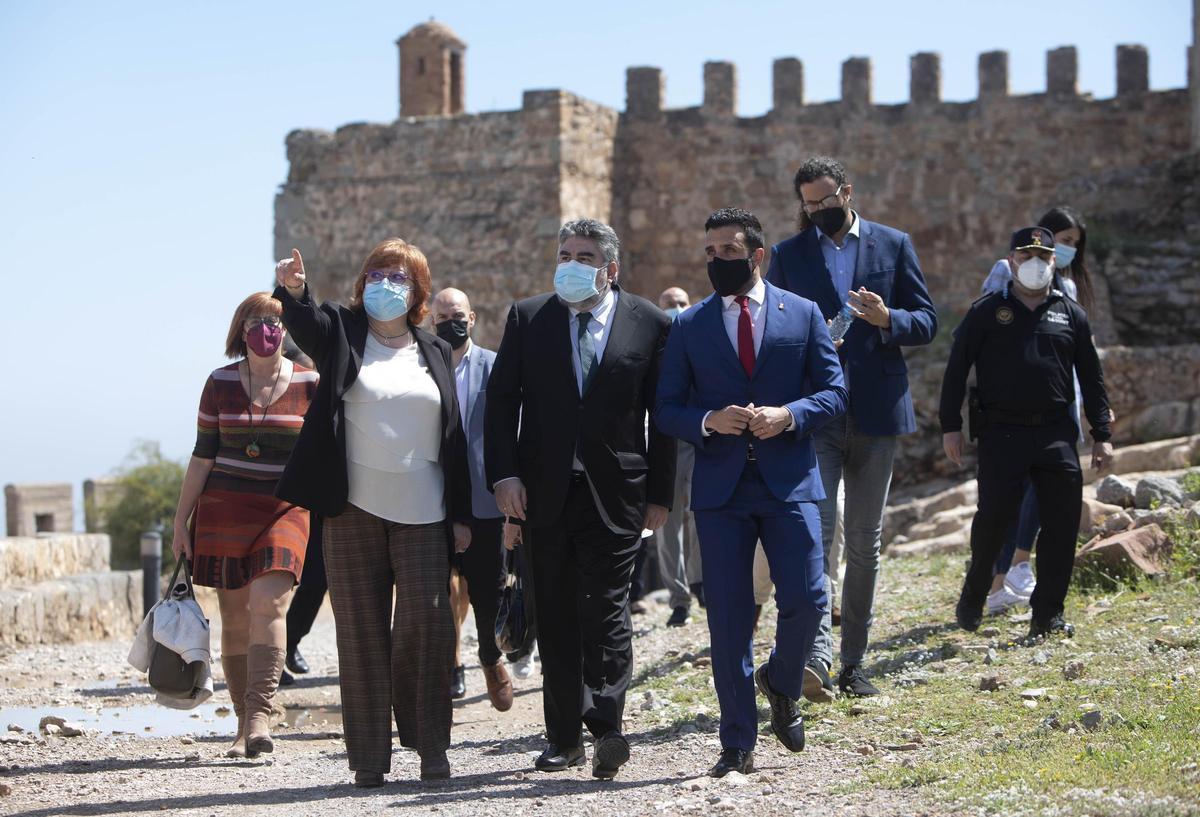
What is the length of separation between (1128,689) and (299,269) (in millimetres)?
3437

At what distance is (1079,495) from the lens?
7.31 metres

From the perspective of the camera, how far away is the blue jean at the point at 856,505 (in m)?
6.66

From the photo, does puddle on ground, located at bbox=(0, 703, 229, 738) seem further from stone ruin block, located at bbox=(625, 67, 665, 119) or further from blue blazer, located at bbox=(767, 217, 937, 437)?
stone ruin block, located at bbox=(625, 67, 665, 119)

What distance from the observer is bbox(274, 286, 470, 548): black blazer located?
19.2 ft

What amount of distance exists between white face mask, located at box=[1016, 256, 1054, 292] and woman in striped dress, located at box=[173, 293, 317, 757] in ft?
10.5

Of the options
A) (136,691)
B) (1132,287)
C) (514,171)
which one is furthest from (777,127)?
(136,691)

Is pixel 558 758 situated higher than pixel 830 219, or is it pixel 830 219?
pixel 830 219

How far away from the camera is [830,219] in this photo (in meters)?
6.75

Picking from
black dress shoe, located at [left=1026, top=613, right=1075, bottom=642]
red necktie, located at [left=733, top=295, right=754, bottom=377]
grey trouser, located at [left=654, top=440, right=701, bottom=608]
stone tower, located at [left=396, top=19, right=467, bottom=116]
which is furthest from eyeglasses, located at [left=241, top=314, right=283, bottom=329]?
stone tower, located at [left=396, top=19, right=467, bottom=116]

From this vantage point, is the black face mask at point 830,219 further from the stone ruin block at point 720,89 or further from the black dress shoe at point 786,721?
the stone ruin block at point 720,89

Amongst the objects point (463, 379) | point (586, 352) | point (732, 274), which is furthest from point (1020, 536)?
point (586, 352)

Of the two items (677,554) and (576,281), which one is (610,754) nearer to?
(576,281)

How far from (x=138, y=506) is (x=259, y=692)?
854 inches

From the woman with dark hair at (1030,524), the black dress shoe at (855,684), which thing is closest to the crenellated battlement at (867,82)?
the woman with dark hair at (1030,524)
